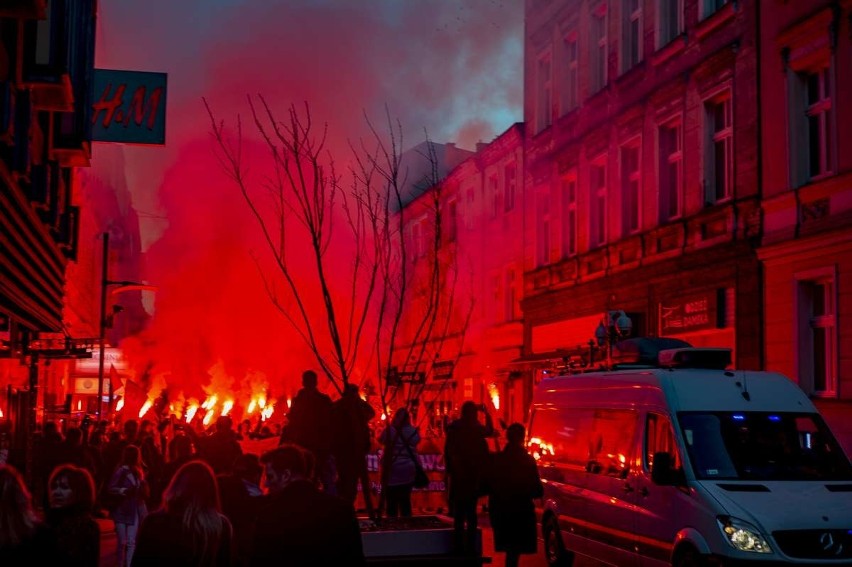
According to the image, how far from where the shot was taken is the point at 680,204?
78.7ft

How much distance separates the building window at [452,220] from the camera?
42.6 m

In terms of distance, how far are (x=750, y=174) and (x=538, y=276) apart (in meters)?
11.4

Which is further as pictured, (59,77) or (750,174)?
(750,174)

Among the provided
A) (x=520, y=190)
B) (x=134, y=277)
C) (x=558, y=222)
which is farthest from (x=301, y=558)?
(x=134, y=277)

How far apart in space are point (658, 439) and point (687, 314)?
40.5ft

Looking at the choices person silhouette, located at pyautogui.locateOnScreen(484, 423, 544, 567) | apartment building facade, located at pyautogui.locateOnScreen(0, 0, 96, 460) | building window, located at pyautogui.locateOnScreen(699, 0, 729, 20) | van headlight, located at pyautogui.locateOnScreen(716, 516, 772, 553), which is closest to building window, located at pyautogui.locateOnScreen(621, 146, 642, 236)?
building window, located at pyautogui.locateOnScreen(699, 0, 729, 20)

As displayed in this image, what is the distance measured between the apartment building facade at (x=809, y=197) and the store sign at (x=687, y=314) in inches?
71.4

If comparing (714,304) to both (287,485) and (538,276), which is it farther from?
(287,485)

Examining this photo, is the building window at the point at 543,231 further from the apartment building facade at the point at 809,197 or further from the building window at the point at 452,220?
the apartment building facade at the point at 809,197

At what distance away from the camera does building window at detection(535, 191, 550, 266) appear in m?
32.1

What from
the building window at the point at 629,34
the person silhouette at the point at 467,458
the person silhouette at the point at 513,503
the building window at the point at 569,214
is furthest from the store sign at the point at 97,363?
the person silhouette at the point at 513,503

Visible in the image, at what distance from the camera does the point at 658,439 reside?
11258 mm

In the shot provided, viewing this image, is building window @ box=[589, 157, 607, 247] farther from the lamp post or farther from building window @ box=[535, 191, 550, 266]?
the lamp post

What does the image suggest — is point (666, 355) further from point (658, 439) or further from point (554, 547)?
point (554, 547)
